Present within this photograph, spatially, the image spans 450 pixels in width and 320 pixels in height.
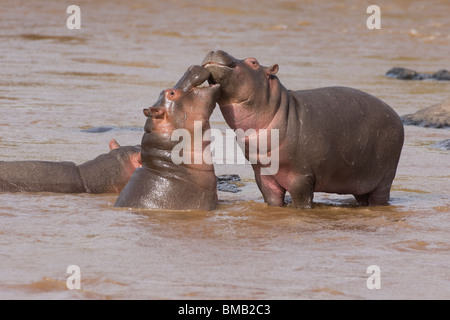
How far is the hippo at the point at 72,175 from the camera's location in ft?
26.4

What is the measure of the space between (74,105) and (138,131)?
2.01 m

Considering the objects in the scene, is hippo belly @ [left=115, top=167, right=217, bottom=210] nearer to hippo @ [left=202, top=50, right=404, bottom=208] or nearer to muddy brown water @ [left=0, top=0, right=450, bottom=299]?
muddy brown water @ [left=0, top=0, right=450, bottom=299]

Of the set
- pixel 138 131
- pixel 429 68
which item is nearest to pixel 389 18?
pixel 429 68

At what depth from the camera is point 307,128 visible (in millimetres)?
7074

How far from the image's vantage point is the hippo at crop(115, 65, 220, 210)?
7.25 m

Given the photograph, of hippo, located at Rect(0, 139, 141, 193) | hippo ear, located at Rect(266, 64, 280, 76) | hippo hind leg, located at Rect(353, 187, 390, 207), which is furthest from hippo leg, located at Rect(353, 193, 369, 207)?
hippo, located at Rect(0, 139, 141, 193)

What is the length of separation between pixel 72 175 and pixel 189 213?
1459mm

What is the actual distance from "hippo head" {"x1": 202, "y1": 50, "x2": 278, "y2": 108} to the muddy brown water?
0.92 metres

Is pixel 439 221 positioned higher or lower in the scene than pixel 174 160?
lower

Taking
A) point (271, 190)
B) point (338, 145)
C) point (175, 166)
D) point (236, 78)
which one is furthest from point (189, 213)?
point (338, 145)

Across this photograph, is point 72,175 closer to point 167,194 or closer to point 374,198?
point 167,194

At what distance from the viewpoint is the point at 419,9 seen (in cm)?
2912

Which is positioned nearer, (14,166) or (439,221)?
(439,221)
